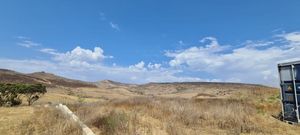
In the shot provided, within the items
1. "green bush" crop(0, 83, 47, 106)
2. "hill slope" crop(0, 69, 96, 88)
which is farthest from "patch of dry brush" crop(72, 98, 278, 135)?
"hill slope" crop(0, 69, 96, 88)

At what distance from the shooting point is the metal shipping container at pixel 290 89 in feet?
41.7

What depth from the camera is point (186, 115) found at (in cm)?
1273

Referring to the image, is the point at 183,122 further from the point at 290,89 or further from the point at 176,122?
the point at 290,89

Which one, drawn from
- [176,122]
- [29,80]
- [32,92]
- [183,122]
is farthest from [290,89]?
[29,80]

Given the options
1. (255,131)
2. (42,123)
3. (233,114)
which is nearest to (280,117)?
(233,114)

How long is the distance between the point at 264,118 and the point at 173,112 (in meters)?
3.91

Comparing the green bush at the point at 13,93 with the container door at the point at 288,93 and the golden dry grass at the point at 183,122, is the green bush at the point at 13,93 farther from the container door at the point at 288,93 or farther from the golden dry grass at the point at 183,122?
the container door at the point at 288,93

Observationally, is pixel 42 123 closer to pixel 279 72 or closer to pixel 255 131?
pixel 255 131

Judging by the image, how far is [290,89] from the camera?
13.2 meters

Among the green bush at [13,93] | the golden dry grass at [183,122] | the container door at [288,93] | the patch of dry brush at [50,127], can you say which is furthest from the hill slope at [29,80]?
the container door at [288,93]

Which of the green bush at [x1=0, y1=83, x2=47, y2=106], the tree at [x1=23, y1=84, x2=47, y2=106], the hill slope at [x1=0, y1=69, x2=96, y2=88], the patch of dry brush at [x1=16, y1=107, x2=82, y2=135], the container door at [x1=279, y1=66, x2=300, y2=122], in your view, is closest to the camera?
the patch of dry brush at [x1=16, y1=107, x2=82, y2=135]

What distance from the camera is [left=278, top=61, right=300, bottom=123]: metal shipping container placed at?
12.7 metres

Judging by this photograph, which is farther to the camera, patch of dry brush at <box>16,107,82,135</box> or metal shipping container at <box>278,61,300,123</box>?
metal shipping container at <box>278,61,300,123</box>

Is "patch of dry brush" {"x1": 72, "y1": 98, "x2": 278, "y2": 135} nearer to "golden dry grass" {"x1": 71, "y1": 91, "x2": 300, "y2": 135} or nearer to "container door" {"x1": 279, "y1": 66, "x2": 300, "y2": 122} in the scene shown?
"golden dry grass" {"x1": 71, "y1": 91, "x2": 300, "y2": 135}
